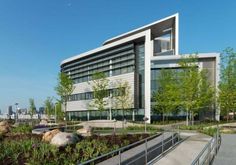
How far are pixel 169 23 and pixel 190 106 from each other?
69.9 feet

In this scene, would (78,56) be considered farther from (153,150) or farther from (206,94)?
(153,150)

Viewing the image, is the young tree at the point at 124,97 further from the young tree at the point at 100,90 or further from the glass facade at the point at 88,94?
the young tree at the point at 100,90

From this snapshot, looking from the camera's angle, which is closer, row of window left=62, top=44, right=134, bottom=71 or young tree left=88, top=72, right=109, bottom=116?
young tree left=88, top=72, right=109, bottom=116

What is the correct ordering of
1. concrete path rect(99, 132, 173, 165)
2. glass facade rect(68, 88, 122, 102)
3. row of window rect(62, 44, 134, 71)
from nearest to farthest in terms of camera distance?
concrete path rect(99, 132, 173, 165)
glass facade rect(68, 88, 122, 102)
row of window rect(62, 44, 134, 71)

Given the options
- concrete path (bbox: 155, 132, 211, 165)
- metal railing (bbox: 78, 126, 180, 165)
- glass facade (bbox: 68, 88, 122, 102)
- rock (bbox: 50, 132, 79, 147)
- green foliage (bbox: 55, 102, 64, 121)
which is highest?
glass facade (bbox: 68, 88, 122, 102)

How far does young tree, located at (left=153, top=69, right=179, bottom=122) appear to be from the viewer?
4128 centimetres

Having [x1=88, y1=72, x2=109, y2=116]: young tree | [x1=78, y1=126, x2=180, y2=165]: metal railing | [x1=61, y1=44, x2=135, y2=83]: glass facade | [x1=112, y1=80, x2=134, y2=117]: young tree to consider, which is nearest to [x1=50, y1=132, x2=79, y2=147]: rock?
[x1=78, y1=126, x2=180, y2=165]: metal railing

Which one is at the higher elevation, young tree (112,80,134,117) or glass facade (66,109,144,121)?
young tree (112,80,134,117)

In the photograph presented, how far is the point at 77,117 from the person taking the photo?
6812 centimetres

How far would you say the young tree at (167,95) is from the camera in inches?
1625

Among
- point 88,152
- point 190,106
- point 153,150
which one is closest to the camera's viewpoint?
point 88,152

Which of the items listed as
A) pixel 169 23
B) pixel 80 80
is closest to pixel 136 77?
pixel 169 23

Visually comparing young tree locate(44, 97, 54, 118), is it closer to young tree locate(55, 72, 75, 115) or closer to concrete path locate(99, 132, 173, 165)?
young tree locate(55, 72, 75, 115)

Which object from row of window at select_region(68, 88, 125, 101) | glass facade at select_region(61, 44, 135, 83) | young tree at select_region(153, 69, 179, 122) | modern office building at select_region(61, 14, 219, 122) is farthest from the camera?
glass facade at select_region(61, 44, 135, 83)
